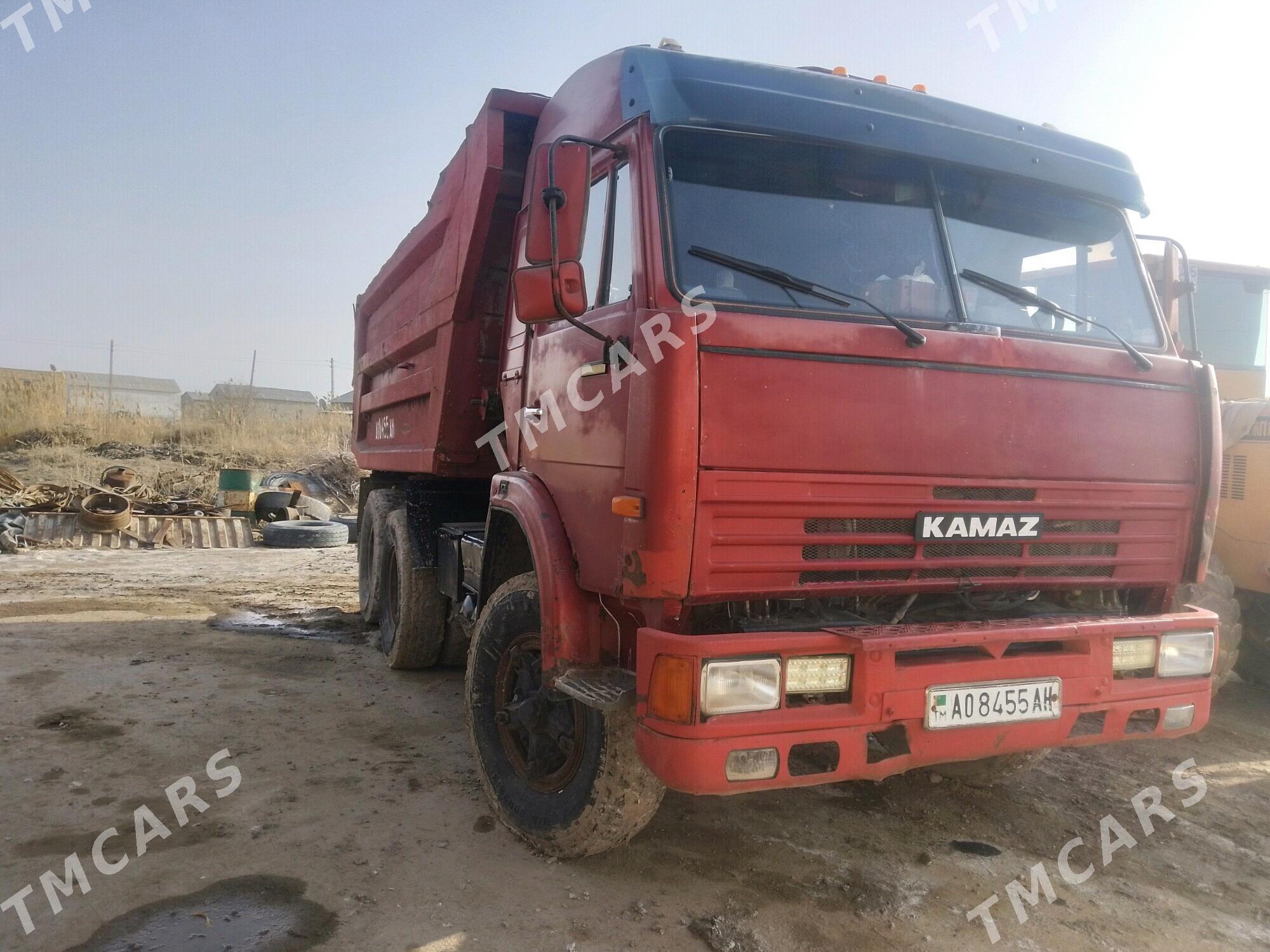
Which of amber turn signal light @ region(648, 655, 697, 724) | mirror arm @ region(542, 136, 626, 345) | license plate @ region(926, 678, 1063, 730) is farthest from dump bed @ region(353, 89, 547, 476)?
license plate @ region(926, 678, 1063, 730)

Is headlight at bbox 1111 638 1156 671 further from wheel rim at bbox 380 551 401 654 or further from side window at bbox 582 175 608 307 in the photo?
wheel rim at bbox 380 551 401 654

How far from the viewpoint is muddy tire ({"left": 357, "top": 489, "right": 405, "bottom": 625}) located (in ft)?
20.3

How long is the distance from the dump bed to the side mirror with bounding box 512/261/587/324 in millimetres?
1609

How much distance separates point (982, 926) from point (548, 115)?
3.49 meters

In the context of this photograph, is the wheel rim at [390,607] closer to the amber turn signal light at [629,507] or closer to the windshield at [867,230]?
the amber turn signal light at [629,507]

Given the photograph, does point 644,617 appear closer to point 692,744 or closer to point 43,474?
point 692,744

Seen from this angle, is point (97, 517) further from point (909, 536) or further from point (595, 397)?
point (909, 536)

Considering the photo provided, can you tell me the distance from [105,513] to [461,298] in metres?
9.23

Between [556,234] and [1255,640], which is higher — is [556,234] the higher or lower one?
the higher one

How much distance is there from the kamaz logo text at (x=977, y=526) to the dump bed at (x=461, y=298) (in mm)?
2382

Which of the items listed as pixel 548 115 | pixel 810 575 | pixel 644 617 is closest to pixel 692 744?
pixel 644 617

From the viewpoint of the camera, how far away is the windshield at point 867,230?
2.77 metres

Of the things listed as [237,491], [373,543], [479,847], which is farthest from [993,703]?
[237,491]

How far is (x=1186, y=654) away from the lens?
2.97 meters
